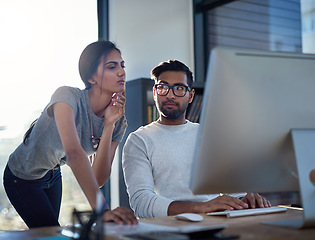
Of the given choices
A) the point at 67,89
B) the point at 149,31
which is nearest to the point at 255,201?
the point at 67,89

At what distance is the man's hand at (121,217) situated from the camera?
130 centimetres

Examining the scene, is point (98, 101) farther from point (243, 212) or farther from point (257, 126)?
point (257, 126)

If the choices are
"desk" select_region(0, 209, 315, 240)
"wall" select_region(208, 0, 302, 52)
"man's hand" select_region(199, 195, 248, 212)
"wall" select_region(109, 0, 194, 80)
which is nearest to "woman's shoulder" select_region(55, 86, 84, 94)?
"desk" select_region(0, 209, 315, 240)

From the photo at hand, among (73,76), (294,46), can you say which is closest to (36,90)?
(73,76)

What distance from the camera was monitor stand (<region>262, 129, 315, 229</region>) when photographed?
116cm

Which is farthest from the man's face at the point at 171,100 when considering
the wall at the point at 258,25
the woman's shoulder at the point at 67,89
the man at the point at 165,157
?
the wall at the point at 258,25

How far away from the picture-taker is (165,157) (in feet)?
Result: 7.00

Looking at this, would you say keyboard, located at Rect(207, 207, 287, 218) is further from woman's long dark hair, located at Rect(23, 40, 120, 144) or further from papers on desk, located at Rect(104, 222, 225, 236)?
woman's long dark hair, located at Rect(23, 40, 120, 144)

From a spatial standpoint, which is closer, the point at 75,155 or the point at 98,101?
the point at 75,155

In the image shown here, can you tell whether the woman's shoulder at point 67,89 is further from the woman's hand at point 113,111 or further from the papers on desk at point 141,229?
the papers on desk at point 141,229

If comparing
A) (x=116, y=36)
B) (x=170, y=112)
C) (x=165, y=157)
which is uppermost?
(x=116, y=36)

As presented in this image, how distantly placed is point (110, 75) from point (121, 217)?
90cm

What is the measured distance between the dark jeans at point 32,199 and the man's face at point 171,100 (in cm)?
68

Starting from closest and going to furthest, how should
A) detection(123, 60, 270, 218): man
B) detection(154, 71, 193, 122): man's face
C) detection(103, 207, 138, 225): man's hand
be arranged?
1. detection(103, 207, 138, 225): man's hand
2. detection(123, 60, 270, 218): man
3. detection(154, 71, 193, 122): man's face
